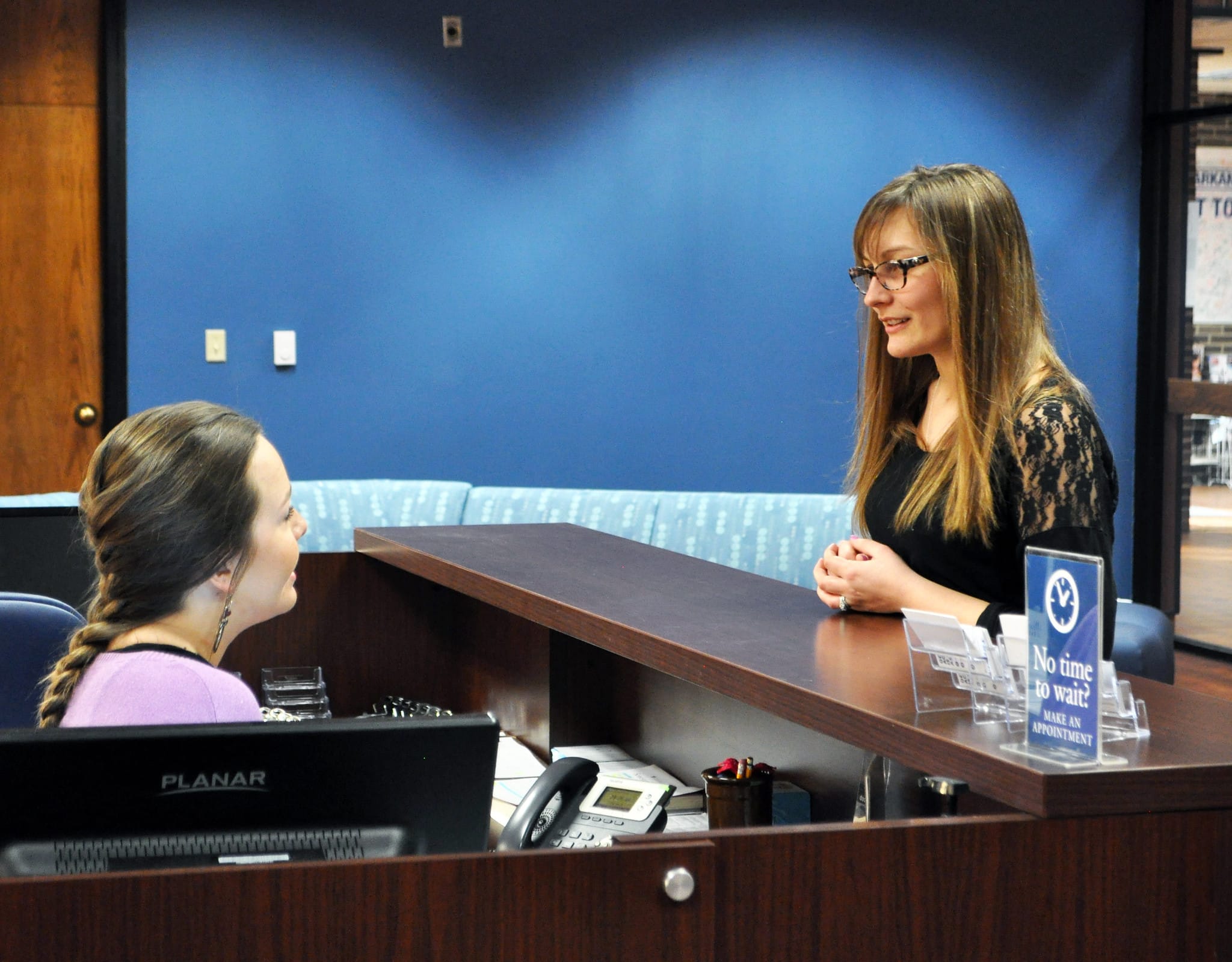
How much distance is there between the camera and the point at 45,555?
2426mm

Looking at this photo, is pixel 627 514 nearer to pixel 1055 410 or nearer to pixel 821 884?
pixel 1055 410

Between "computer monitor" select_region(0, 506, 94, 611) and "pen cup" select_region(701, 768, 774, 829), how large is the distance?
4.28 feet

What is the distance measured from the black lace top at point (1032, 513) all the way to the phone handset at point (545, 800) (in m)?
0.51

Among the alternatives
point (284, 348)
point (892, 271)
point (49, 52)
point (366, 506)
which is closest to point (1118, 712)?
point (892, 271)

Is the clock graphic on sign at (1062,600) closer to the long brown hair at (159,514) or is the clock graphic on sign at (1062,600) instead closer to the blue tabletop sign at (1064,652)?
the blue tabletop sign at (1064,652)

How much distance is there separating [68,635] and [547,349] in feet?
11.5

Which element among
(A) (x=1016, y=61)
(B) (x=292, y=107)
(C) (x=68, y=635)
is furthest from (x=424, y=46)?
(C) (x=68, y=635)

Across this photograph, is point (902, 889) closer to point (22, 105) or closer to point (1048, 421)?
point (1048, 421)

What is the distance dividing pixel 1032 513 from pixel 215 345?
4.00 meters

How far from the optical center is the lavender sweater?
130 cm

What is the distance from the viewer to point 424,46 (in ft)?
17.1

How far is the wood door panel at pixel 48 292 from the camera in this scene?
4828mm

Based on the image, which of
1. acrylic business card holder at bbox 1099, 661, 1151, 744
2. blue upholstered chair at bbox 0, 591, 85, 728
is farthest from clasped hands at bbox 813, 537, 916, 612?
blue upholstered chair at bbox 0, 591, 85, 728

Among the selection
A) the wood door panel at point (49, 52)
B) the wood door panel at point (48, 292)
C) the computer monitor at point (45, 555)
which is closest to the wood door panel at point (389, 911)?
the computer monitor at point (45, 555)
